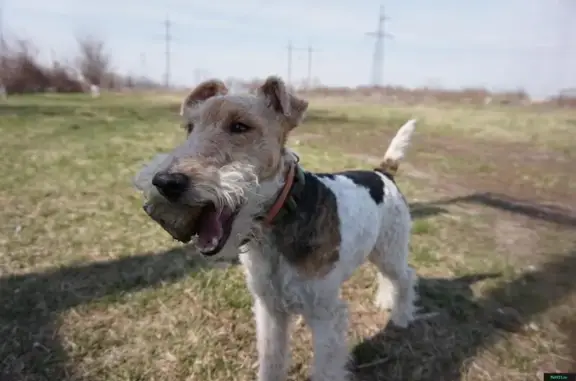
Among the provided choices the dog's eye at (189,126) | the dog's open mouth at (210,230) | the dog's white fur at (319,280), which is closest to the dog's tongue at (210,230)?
the dog's open mouth at (210,230)

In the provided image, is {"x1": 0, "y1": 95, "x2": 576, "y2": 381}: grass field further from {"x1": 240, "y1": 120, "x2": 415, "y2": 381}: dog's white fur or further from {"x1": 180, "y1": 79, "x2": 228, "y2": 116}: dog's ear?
{"x1": 180, "y1": 79, "x2": 228, "y2": 116}: dog's ear

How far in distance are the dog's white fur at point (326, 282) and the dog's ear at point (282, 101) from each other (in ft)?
1.59

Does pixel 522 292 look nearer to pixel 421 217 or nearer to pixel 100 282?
pixel 421 217

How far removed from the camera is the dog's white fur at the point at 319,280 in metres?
2.37

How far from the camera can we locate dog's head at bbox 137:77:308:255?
5.96 feet

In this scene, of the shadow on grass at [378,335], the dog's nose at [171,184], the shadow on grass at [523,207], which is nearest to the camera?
the dog's nose at [171,184]

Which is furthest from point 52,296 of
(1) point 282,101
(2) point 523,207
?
(2) point 523,207

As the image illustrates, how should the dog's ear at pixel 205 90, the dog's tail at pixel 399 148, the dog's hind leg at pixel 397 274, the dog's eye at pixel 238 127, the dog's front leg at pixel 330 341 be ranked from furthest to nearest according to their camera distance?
1. the dog's tail at pixel 399 148
2. the dog's hind leg at pixel 397 274
3. the dog's ear at pixel 205 90
4. the dog's front leg at pixel 330 341
5. the dog's eye at pixel 238 127

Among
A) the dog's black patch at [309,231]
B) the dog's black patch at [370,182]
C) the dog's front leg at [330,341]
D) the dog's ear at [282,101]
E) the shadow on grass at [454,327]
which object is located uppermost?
the dog's ear at [282,101]

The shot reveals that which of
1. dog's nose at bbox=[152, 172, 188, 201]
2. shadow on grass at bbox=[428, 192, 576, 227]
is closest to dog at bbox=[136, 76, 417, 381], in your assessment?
dog's nose at bbox=[152, 172, 188, 201]

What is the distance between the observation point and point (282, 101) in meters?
2.39

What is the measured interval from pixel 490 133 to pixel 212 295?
11.6 m

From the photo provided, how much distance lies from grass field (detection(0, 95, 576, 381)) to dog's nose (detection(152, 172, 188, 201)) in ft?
5.11

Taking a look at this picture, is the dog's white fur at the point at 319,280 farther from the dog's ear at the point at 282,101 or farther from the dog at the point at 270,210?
the dog's ear at the point at 282,101
